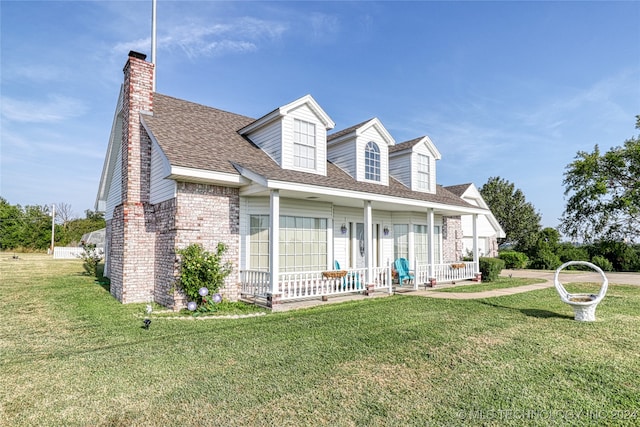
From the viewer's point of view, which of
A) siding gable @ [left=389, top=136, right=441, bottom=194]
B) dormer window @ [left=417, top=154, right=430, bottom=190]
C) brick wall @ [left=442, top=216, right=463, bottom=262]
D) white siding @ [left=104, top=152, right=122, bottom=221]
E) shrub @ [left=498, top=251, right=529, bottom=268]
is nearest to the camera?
white siding @ [left=104, top=152, right=122, bottom=221]

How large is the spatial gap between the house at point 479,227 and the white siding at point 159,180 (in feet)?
66.8

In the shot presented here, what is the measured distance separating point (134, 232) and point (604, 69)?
55.8 feet

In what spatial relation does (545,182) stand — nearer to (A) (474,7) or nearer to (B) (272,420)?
(A) (474,7)

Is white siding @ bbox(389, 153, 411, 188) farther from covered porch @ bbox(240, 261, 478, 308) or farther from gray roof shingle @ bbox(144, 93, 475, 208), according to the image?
covered porch @ bbox(240, 261, 478, 308)

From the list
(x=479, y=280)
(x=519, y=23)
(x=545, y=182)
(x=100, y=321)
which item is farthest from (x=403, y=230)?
(x=545, y=182)

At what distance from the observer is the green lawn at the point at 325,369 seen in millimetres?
3318

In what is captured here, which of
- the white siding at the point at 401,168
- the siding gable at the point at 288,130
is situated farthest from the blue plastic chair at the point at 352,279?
the white siding at the point at 401,168

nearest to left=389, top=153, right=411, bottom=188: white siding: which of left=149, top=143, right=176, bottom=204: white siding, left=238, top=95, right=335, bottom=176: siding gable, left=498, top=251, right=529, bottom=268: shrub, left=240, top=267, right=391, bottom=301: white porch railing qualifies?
left=238, top=95, right=335, bottom=176: siding gable

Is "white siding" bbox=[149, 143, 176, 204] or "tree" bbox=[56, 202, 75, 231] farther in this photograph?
"tree" bbox=[56, 202, 75, 231]

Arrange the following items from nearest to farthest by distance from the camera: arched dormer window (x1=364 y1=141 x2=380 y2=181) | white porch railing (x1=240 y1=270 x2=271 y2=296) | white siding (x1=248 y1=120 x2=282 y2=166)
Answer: white porch railing (x1=240 y1=270 x2=271 y2=296), white siding (x1=248 y1=120 x2=282 y2=166), arched dormer window (x1=364 y1=141 x2=380 y2=181)

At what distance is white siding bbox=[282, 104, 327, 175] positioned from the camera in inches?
418

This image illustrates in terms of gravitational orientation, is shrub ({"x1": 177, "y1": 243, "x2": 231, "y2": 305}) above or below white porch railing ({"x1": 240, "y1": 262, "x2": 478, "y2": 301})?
above

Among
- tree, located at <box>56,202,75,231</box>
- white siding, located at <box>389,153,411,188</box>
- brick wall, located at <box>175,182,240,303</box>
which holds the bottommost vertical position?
brick wall, located at <box>175,182,240,303</box>

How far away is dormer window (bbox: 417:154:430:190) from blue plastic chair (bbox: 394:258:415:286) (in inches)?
145
